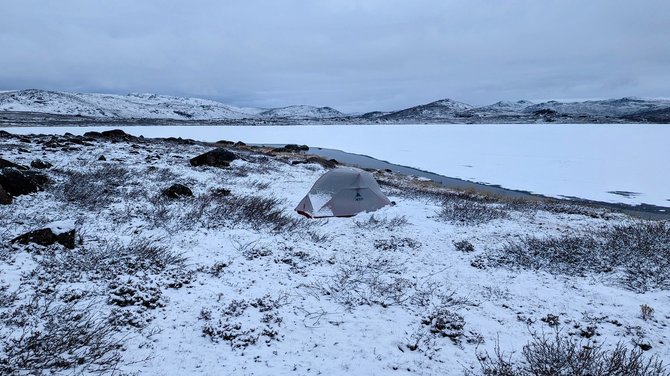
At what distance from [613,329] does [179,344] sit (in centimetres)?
616

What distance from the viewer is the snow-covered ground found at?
486 cm

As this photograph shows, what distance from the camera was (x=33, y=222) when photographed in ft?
25.2

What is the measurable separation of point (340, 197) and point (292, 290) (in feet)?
18.4

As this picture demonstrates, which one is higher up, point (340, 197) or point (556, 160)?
point (556, 160)

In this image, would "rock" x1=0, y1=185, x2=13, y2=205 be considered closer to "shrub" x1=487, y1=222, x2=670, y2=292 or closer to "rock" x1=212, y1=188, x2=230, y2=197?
"rock" x1=212, y1=188, x2=230, y2=197

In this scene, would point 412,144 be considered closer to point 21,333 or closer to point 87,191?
point 87,191

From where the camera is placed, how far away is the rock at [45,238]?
6.65m

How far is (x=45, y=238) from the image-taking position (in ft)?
22.0

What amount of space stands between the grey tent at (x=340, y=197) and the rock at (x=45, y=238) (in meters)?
6.33

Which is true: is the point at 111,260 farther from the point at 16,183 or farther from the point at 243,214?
the point at 16,183

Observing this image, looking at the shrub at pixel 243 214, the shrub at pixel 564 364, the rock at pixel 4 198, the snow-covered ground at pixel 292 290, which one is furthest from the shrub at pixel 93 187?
the shrub at pixel 564 364

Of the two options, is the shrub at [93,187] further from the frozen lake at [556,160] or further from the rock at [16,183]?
the frozen lake at [556,160]

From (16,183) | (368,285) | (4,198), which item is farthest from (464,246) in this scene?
(16,183)

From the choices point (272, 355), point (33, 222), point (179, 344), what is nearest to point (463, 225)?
point (272, 355)
